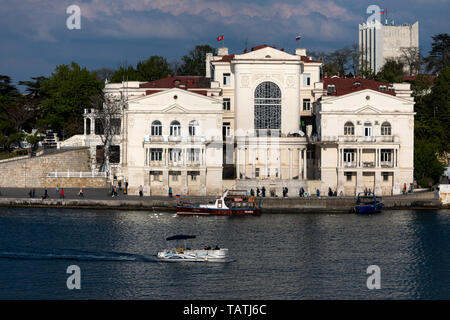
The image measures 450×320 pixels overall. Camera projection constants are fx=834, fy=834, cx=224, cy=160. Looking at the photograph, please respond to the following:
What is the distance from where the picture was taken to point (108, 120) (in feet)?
284

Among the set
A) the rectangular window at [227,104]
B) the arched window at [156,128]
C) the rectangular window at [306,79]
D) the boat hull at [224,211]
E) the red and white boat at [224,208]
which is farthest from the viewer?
the rectangular window at [306,79]

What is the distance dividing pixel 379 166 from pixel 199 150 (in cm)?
1701

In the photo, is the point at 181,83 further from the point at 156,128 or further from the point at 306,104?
the point at 306,104

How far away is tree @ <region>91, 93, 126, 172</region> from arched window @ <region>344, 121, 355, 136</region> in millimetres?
22707

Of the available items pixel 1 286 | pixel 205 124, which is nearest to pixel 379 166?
pixel 205 124

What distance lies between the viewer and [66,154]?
86.2m

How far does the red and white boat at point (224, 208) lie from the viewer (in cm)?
7106

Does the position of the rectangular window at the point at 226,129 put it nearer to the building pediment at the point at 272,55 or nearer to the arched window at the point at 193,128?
the arched window at the point at 193,128

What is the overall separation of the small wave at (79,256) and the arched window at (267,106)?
32.7 meters

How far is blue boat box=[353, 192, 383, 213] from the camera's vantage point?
7275cm

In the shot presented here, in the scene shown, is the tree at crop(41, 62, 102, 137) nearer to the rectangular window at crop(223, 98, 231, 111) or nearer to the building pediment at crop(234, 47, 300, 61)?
the rectangular window at crop(223, 98, 231, 111)

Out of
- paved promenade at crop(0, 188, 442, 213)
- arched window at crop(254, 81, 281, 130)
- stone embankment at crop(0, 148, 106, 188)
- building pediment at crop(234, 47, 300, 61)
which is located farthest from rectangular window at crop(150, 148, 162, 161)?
building pediment at crop(234, 47, 300, 61)

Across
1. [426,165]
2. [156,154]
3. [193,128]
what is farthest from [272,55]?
[426,165]

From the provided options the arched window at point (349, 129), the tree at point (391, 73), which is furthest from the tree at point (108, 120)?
the tree at point (391, 73)
